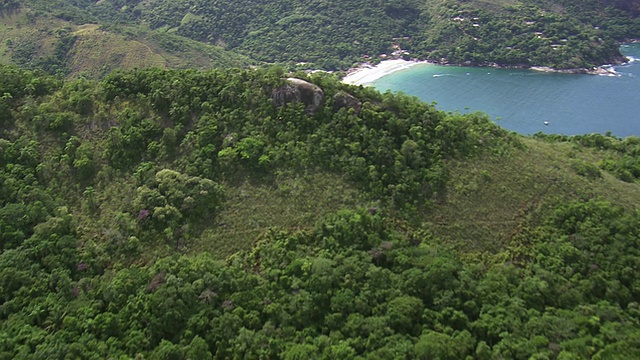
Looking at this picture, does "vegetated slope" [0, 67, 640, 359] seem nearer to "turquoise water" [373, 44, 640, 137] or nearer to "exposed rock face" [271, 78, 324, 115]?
"exposed rock face" [271, 78, 324, 115]

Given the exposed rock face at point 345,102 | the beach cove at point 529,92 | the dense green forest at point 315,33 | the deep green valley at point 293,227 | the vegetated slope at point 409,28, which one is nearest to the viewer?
the deep green valley at point 293,227

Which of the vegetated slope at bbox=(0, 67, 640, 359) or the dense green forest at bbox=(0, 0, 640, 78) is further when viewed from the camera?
the dense green forest at bbox=(0, 0, 640, 78)

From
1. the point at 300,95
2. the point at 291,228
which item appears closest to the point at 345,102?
the point at 300,95

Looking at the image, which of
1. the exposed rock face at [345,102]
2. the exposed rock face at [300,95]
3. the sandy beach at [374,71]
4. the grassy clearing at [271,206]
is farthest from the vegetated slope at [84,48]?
the grassy clearing at [271,206]

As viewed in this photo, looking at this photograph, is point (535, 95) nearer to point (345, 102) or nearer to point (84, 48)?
point (345, 102)

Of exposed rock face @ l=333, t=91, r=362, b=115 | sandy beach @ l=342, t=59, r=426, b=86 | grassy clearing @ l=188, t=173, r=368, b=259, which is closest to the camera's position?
grassy clearing @ l=188, t=173, r=368, b=259

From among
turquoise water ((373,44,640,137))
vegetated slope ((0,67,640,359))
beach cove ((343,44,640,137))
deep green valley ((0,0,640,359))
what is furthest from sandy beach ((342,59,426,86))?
deep green valley ((0,0,640,359))

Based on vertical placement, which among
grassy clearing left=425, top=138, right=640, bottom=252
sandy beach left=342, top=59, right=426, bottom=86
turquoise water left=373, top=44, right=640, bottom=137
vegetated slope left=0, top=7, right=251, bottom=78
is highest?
vegetated slope left=0, top=7, right=251, bottom=78

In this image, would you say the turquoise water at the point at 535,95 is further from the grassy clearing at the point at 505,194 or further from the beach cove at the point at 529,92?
the grassy clearing at the point at 505,194
